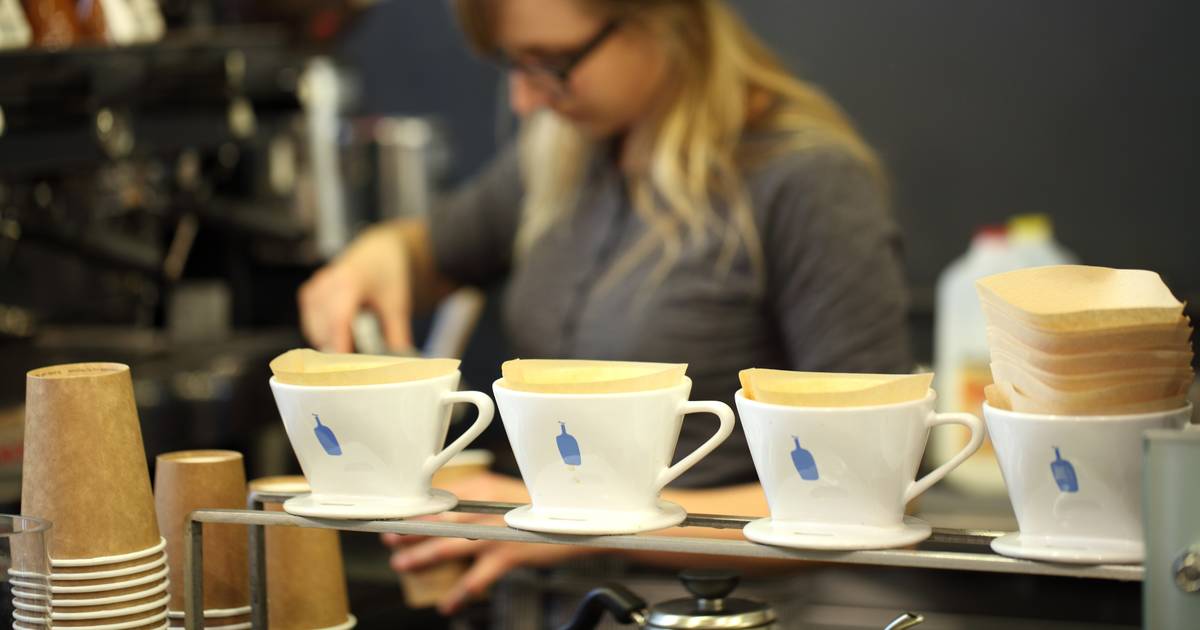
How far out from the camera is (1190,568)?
66 cm

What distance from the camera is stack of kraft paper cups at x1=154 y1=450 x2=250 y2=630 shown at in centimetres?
91

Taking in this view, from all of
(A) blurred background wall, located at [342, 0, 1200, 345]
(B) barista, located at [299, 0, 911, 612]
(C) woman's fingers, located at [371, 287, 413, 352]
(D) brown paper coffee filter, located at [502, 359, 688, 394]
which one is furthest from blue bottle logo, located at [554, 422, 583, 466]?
(A) blurred background wall, located at [342, 0, 1200, 345]

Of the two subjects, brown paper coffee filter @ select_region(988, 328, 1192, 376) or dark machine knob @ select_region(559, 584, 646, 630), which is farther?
dark machine knob @ select_region(559, 584, 646, 630)

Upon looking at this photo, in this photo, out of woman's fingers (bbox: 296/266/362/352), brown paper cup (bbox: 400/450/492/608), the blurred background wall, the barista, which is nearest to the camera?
brown paper cup (bbox: 400/450/492/608)

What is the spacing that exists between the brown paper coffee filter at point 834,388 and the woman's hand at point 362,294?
0.88 metres

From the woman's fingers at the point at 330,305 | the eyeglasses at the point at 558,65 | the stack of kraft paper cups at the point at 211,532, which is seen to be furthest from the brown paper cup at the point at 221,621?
the eyeglasses at the point at 558,65

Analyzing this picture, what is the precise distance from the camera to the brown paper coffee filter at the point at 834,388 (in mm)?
742

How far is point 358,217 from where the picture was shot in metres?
3.04

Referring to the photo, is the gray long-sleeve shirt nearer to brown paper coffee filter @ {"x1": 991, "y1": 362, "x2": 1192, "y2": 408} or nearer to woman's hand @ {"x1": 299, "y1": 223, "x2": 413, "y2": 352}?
woman's hand @ {"x1": 299, "y1": 223, "x2": 413, "y2": 352}

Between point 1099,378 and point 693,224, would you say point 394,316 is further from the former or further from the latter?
point 1099,378

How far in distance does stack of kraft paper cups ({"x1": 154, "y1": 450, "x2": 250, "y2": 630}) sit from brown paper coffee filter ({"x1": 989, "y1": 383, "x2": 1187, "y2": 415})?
0.53m

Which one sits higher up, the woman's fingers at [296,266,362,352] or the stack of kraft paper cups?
the woman's fingers at [296,266,362,352]

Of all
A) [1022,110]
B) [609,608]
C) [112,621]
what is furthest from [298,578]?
[1022,110]

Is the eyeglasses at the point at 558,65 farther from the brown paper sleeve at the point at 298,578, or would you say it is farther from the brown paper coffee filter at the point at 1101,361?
the brown paper coffee filter at the point at 1101,361
